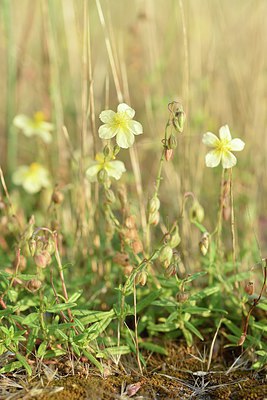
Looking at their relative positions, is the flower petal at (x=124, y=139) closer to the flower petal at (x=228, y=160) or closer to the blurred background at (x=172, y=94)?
the flower petal at (x=228, y=160)

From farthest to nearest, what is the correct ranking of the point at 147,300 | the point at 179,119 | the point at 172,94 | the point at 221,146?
the point at 172,94 → the point at 147,300 → the point at 221,146 → the point at 179,119

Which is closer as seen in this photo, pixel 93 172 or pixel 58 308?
pixel 58 308

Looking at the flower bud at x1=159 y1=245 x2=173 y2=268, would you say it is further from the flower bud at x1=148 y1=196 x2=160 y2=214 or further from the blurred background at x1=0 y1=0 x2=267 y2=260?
the blurred background at x1=0 y1=0 x2=267 y2=260

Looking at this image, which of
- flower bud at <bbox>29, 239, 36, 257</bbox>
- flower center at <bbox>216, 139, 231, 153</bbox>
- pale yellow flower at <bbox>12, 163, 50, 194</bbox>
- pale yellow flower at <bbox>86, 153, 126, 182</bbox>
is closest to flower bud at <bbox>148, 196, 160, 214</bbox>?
pale yellow flower at <bbox>86, 153, 126, 182</bbox>

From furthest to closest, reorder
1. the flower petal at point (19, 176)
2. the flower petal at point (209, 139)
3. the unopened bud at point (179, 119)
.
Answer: the flower petal at point (19, 176)
the flower petal at point (209, 139)
the unopened bud at point (179, 119)

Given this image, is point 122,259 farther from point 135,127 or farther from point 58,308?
point 135,127

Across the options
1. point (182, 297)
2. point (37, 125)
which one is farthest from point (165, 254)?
point (37, 125)

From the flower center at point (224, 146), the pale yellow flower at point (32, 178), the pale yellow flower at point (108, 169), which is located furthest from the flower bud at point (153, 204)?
the pale yellow flower at point (32, 178)
